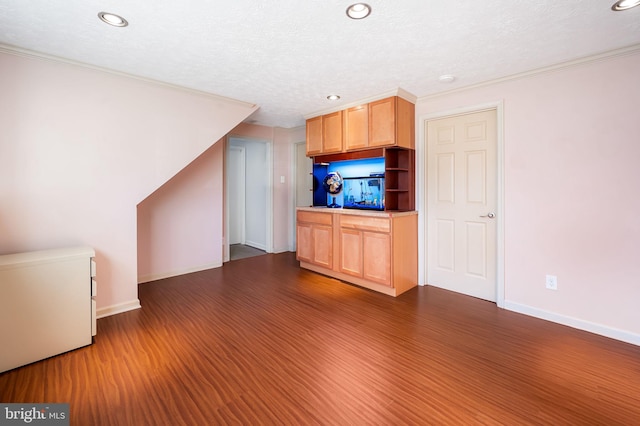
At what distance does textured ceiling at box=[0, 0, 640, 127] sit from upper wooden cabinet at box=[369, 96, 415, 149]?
34cm

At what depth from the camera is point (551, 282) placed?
2.76m

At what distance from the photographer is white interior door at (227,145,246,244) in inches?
239

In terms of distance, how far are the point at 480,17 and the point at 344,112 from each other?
210 cm

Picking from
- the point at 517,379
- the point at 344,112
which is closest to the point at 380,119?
the point at 344,112

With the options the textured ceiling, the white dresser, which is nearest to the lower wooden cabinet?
the textured ceiling

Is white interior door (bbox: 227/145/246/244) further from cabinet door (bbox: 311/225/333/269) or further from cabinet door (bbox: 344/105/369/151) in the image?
cabinet door (bbox: 344/105/369/151)

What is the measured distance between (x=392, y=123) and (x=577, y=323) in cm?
→ 259

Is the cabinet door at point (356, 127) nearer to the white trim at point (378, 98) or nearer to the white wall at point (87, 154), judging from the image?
the white trim at point (378, 98)

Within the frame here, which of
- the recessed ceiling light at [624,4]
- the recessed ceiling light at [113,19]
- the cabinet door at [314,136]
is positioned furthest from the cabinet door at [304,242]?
the recessed ceiling light at [624,4]

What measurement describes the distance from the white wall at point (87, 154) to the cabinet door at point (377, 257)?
88.9 inches

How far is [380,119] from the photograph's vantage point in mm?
3502

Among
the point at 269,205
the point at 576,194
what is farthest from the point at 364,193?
the point at 576,194

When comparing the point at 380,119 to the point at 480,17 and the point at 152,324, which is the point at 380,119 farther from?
the point at 152,324

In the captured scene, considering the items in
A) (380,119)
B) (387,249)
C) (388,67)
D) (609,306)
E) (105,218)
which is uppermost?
(388,67)
